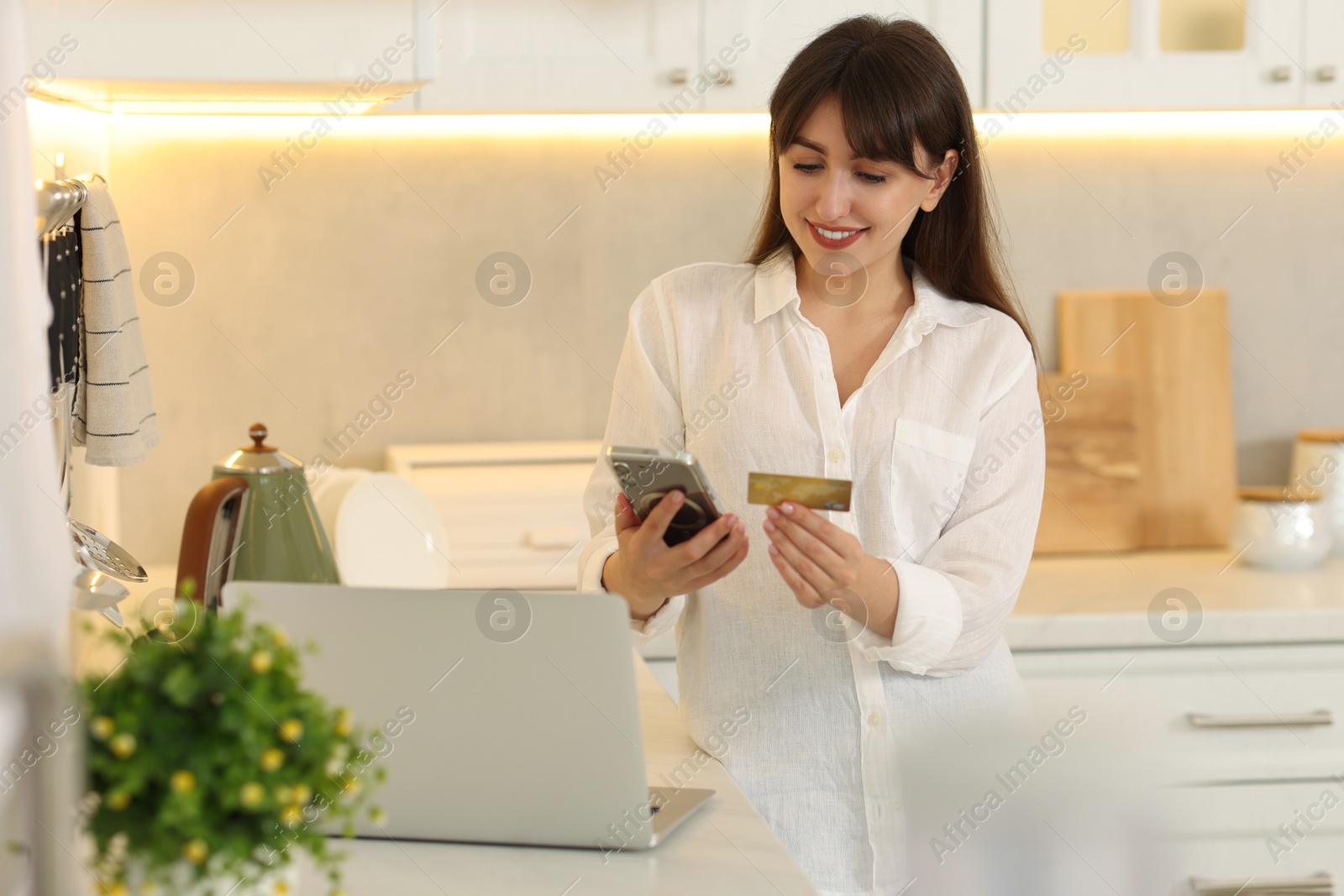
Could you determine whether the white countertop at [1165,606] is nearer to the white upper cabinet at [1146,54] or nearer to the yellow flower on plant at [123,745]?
the white upper cabinet at [1146,54]

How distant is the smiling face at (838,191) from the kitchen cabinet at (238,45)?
1.68 feet

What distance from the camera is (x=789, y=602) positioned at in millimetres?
1255

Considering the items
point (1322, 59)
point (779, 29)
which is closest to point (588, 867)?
point (779, 29)

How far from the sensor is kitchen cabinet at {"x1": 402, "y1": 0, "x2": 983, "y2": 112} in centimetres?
183

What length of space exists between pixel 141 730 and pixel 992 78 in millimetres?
1765

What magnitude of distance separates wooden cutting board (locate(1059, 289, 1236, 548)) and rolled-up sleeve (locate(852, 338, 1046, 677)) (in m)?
1.04

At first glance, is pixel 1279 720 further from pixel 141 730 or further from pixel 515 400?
pixel 141 730

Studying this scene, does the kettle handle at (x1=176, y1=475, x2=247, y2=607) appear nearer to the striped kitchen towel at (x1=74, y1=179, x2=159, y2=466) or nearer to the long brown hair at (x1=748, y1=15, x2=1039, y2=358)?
the striped kitchen towel at (x1=74, y1=179, x2=159, y2=466)

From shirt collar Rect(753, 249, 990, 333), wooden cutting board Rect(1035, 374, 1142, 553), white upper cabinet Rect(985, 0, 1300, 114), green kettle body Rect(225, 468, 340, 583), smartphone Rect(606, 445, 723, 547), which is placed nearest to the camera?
smartphone Rect(606, 445, 723, 547)

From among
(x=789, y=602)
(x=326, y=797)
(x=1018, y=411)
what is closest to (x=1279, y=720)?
(x=1018, y=411)

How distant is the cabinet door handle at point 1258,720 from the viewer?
1.82 m

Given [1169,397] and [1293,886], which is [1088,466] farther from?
[1293,886]

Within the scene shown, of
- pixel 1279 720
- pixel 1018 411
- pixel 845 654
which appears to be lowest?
pixel 1279 720

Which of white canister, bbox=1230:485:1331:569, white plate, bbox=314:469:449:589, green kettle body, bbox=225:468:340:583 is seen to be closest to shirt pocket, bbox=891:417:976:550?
green kettle body, bbox=225:468:340:583
